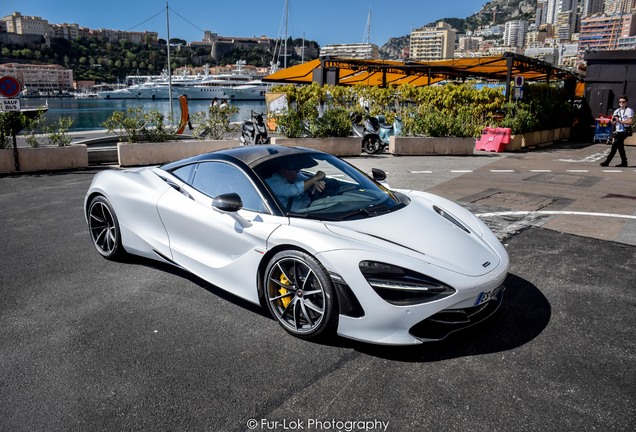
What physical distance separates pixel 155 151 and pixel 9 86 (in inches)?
133

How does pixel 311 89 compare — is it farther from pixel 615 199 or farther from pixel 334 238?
pixel 334 238

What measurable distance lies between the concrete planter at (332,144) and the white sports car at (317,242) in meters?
9.11

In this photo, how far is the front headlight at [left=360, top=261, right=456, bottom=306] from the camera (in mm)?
3166

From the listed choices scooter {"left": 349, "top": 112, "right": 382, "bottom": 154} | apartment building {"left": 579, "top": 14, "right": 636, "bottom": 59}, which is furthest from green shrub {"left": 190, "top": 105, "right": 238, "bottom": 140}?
apartment building {"left": 579, "top": 14, "right": 636, "bottom": 59}

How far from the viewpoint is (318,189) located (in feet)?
13.8

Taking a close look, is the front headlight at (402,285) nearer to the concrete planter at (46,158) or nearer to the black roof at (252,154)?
the black roof at (252,154)

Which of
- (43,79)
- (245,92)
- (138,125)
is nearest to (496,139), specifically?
(138,125)

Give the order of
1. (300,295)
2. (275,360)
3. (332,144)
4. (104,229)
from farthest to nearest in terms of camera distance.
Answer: (332,144) < (104,229) < (300,295) < (275,360)

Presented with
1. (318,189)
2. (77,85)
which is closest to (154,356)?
(318,189)

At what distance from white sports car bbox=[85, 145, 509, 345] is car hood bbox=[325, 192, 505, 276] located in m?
0.01

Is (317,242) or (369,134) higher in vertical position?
(369,134)

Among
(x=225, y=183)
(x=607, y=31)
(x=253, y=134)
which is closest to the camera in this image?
(x=225, y=183)

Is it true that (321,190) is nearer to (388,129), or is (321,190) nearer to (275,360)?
(275,360)

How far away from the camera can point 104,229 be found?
5367mm
